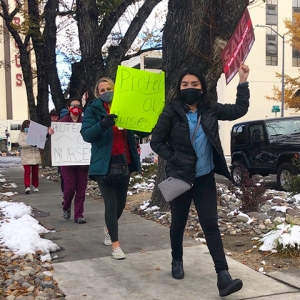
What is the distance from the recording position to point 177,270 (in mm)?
3766

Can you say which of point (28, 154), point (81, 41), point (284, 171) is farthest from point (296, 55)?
point (28, 154)

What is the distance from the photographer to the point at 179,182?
11.2ft

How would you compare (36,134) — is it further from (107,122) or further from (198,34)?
(107,122)

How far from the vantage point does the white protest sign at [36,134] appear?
840cm

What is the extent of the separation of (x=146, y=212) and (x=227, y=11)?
316 cm

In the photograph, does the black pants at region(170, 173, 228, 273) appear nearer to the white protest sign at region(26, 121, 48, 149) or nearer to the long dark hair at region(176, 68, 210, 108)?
the long dark hair at region(176, 68, 210, 108)

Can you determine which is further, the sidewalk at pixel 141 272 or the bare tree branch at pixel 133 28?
the bare tree branch at pixel 133 28

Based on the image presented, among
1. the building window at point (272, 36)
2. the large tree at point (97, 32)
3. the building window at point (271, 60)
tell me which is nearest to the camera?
the large tree at point (97, 32)

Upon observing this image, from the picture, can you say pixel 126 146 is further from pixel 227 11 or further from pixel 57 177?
pixel 57 177

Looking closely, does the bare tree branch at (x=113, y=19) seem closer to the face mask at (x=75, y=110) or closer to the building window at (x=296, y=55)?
the face mask at (x=75, y=110)

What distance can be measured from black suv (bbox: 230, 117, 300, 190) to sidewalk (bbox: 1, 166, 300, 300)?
5055 millimetres

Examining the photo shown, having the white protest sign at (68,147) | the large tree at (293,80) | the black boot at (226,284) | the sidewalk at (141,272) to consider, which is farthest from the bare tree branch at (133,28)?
the large tree at (293,80)

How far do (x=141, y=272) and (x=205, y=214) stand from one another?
95 centimetres

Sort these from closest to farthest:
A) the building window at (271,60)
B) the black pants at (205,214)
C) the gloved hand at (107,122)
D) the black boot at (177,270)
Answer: the black pants at (205,214)
the black boot at (177,270)
the gloved hand at (107,122)
the building window at (271,60)
